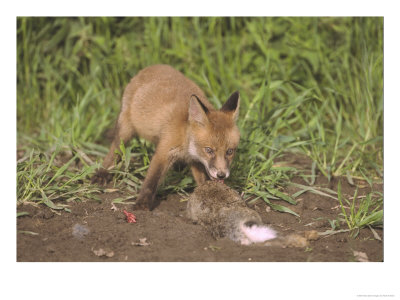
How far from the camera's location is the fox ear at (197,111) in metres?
5.16

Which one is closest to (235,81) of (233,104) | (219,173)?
(233,104)

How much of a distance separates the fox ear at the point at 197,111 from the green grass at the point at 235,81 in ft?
3.19

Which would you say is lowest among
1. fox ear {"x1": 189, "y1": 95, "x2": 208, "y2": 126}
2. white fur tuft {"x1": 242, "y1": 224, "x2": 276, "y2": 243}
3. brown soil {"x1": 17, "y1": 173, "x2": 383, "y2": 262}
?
brown soil {"x1": 17, "y1": 173, "x2": 383, "y2": 262}

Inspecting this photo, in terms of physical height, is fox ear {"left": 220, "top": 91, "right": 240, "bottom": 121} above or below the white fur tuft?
above

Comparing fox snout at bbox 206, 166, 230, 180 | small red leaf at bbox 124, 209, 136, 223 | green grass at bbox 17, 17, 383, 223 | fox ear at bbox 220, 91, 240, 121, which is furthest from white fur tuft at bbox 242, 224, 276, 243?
green grass at bbox 17, 17, 383, 223

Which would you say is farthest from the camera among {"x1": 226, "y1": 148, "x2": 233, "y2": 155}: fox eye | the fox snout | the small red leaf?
{"x1": 226, "y1": 148, "x2": 233, "y2": 155}: fox eye

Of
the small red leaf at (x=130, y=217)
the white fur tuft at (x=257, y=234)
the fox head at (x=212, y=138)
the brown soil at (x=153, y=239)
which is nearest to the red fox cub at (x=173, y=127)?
the fox head at (x=212, y=138)

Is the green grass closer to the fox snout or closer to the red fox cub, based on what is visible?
the red fox cub

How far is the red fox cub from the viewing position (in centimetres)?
522

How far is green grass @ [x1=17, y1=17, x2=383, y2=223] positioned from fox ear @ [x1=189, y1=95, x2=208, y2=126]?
972mm

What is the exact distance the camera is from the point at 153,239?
14.8 feet

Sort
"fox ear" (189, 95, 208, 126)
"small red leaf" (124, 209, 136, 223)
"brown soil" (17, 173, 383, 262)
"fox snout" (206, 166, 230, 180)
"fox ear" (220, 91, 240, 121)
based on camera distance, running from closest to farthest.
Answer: "brown soil" (17, 173, 383, 262) → "small red leaf" (124, 209, 136, 223) → "fox snout" (206, 166, 230, 180) → "fox ear" (189, 95, 208, 126) → "fox ear" (220, 91, 240, 121)

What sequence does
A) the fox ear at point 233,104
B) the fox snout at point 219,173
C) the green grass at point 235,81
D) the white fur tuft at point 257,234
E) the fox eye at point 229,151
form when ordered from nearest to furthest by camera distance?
the white fur tuft at point 257,234 → the fox snout at point 219,173 → the fox eye at point 229,151 → the fox ear at point 233,104 → the green grass at point 235,81

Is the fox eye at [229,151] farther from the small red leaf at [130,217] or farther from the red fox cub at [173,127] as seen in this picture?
the small red leaf at [130,217]
